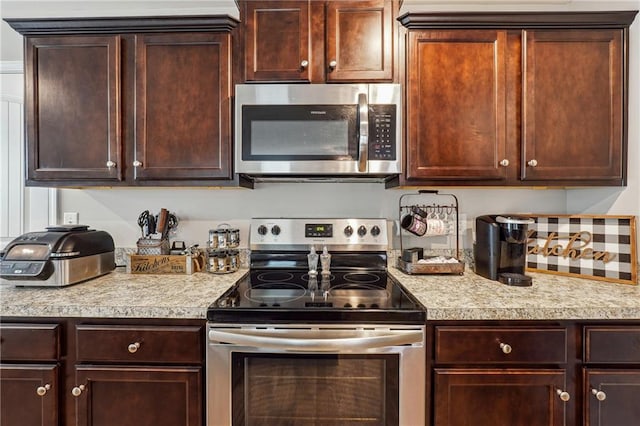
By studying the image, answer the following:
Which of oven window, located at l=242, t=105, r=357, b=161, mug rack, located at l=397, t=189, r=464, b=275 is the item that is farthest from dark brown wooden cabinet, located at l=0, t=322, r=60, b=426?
mug rack, located at l=397, t=189, r=464, b=275

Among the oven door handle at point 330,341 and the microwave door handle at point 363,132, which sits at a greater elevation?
the microwave door handle at point 363,132

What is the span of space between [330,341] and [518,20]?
1676 millimetres

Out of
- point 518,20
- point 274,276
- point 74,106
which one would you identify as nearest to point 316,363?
point 274,276

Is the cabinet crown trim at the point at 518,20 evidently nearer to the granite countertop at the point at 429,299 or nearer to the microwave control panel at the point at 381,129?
the microwave control panel at the point at 381,129

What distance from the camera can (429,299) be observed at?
3.98ft

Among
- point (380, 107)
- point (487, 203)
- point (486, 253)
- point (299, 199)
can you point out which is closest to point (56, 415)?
point (299, 199)

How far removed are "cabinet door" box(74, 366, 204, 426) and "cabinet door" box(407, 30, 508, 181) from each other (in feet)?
4.37

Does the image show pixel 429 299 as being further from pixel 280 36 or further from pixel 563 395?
pixel 280 36

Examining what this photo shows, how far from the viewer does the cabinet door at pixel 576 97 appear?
4.77 ft

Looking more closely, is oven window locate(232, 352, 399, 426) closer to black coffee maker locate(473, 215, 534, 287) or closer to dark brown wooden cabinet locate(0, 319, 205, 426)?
→ dark brown wooden cabinet locate(0, 319, 205, 426)

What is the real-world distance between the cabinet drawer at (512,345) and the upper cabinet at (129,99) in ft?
4.11

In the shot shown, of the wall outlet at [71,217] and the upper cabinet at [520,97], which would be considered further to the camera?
the wall outlet at [71,217]

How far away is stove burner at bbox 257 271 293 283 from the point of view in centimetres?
157

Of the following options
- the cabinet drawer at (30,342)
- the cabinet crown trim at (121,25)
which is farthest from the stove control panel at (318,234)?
the cabinet crown trim at (121,25)
